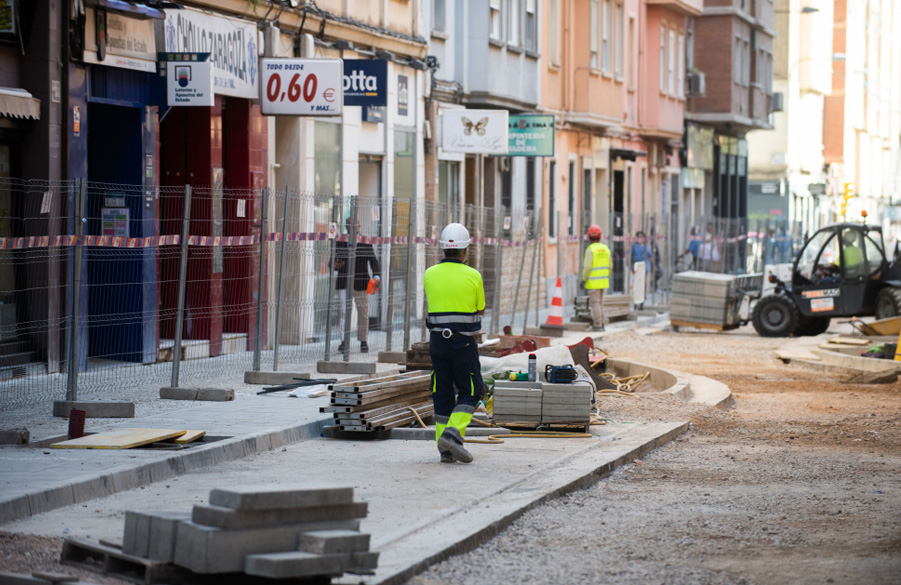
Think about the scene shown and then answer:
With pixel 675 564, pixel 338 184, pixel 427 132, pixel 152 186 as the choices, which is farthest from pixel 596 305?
pixel 675 564

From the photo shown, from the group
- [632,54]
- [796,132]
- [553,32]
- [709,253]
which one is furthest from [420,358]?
[796,132]

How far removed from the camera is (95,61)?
17328 mm

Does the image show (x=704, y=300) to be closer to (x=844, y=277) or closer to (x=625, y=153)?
(x=844, y=277)

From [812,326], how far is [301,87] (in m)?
13.9

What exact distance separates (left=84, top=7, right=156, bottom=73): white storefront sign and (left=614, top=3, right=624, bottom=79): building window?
82.9 ft

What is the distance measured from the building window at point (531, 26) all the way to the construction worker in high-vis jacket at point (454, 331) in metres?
23.3

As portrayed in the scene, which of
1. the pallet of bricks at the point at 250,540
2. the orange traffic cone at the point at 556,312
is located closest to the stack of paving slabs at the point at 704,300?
the orange traffic cone at the point at 556,312

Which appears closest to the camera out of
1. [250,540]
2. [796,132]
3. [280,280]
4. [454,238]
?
[250,540]

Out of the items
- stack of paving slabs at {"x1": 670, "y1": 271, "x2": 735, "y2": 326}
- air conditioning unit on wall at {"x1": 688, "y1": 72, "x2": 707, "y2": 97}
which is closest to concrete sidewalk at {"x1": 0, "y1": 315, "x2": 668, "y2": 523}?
stack of paving slabs at {"x1": 670, "y1": 271, "x2": 735, "y2": 326}

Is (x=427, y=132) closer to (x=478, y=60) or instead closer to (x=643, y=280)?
(x=478, y=60)

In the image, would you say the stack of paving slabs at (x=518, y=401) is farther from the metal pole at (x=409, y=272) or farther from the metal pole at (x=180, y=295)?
the metal pole at (x=409, y=272)

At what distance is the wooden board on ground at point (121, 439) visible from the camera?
453 inches

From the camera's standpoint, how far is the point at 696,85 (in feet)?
167

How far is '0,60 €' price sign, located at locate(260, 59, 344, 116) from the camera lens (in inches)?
808
